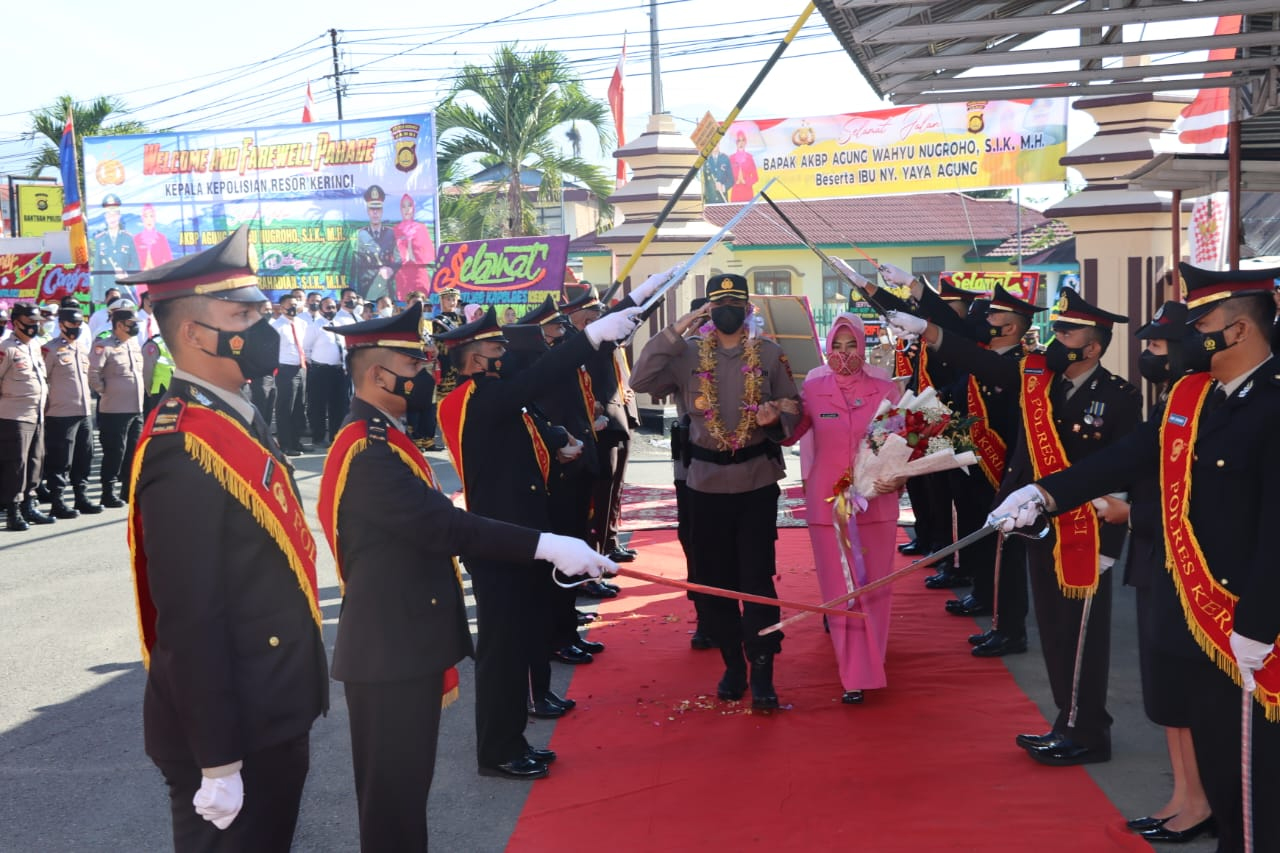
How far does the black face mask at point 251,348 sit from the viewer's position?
310 cm

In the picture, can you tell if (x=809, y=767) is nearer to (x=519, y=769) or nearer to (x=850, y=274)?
(x=519, y=769)

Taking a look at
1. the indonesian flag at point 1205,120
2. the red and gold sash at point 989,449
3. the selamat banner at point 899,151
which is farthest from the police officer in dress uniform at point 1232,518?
the selamat banner at point 899,151

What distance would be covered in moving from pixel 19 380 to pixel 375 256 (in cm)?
1445

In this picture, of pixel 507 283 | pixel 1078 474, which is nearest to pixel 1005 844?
pixel 1078 474

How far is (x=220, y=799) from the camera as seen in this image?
2814mm

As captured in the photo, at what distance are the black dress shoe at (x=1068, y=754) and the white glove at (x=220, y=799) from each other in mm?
3563

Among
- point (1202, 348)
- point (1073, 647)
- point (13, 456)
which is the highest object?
point (1202, 348)

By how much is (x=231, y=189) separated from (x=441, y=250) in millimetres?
10169

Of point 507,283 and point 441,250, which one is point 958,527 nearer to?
point 507,283

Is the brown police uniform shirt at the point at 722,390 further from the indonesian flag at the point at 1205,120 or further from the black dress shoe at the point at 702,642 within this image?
the indonesian flag at the point at 1205,120

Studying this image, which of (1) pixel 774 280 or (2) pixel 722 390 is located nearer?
(2) pixel 722 390

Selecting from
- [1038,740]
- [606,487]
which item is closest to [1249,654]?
[1038,740]

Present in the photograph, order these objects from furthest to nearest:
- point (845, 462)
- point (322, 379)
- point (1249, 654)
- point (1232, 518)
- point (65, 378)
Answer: point (322, 379) → point (65, 378) → point (845, 462) → point (1232, 518) → point (1249, 654)

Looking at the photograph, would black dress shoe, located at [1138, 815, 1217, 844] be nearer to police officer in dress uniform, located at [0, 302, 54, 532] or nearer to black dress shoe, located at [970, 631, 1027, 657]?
black dress shoe, located at [970, 631, 1027, 657]
